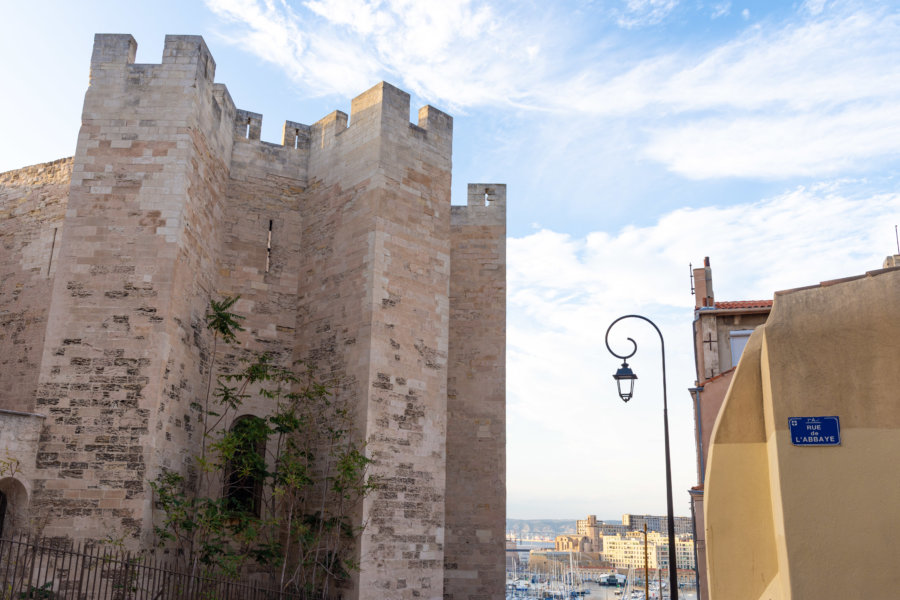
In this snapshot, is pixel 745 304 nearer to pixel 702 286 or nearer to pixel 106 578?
pixel 702 286

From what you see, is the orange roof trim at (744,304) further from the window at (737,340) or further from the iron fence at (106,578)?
the iron fence at (106,578)

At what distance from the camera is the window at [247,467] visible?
37.0ft

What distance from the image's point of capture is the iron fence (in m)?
9.17

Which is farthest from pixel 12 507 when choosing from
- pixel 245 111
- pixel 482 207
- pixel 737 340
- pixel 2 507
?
pixel 737 340

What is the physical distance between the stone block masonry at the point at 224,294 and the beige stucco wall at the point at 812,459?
21.6ft

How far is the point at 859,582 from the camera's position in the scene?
4.81m

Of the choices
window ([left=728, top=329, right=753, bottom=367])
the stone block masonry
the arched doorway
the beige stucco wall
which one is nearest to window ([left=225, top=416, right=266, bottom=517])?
the stone block masonry

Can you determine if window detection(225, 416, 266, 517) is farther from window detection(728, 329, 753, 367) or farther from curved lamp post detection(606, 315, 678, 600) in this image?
window detection(728, 329, 753, 367)

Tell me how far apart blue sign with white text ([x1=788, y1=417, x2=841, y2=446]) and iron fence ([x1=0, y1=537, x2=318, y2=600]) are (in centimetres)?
748

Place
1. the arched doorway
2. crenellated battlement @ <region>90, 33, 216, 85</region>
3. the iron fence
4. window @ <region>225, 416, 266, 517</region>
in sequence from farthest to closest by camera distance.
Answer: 1. crenellated battlement @ <region>90, 33, 216, 85</region>
2. window @ <region>225, 416, 266, 517</region>
3. the arched doorway
4. the iron fence

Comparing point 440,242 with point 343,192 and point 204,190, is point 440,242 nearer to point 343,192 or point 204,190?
point 343,192

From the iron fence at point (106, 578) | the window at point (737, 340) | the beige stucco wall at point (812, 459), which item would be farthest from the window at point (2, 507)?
the window at point (737, 340)

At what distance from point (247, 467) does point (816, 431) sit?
27.1 ft

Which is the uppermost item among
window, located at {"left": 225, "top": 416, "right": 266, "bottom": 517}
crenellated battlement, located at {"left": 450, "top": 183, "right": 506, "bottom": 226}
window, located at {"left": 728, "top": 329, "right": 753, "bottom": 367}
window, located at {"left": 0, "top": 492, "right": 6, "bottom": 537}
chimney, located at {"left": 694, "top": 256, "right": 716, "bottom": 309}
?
crenellated battlement, located at {"left": 450, "top": 183, "right": 506, "bottom": 226}
